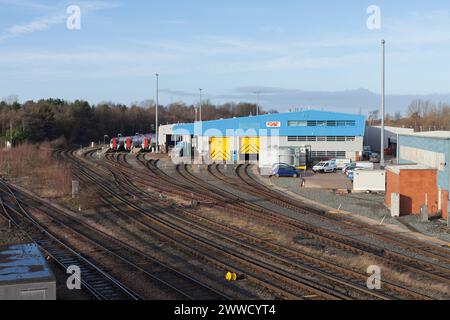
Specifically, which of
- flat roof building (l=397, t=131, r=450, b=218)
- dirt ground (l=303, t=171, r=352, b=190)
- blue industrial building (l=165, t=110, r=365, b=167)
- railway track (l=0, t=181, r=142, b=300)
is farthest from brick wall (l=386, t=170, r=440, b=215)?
blue industrial building (l=165, t=110, r=365, b=167)

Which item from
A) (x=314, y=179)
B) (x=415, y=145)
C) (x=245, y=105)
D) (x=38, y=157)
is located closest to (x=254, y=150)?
(x=314, y=179)

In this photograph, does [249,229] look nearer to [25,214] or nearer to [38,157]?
[25,214]

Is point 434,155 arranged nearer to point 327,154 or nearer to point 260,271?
point 260,271

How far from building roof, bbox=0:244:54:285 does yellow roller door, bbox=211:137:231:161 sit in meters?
35.6

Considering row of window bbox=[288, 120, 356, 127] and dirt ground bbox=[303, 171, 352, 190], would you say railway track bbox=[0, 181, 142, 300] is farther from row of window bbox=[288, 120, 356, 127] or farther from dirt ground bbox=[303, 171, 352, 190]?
row of window bbox=[288, 120, 356, 127]

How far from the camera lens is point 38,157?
45.1m

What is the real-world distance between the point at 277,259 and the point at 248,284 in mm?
2372

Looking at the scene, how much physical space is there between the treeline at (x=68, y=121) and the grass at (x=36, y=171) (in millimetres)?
13308

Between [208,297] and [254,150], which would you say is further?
[254,150]

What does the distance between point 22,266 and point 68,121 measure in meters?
70.3

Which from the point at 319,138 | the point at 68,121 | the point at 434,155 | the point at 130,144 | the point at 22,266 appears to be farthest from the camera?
the point at 68,121

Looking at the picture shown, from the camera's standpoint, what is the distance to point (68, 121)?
7756 centimetres

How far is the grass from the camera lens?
2933cm

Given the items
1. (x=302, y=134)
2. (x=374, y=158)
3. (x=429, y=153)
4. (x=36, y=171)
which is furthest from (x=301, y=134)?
(x=429, y=153)
